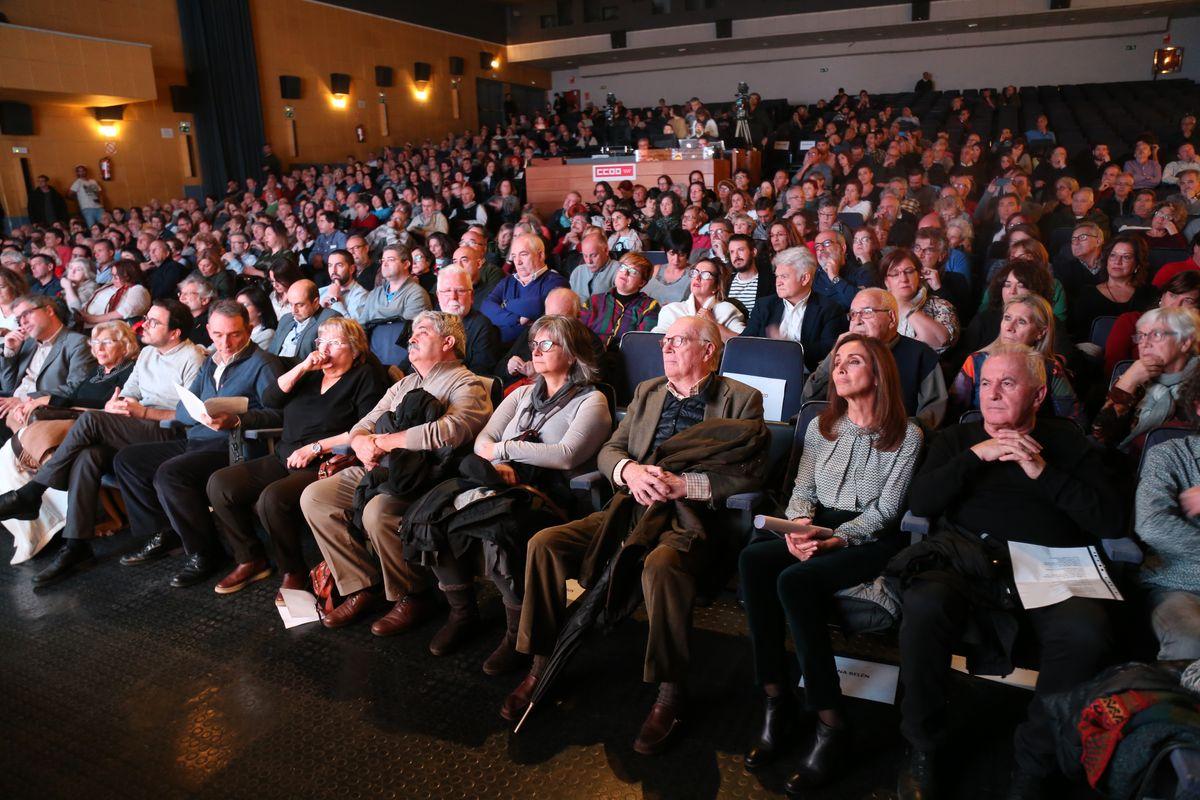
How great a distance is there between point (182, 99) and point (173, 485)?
11.7 meters

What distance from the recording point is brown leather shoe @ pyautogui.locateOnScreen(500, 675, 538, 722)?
190cm

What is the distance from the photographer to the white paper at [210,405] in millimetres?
2672

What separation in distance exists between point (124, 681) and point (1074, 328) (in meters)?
3.80

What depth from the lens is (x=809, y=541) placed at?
5.82 ft

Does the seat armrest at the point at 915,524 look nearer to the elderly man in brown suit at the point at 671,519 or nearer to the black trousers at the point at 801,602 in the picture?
the black trousers at the point at 801,602

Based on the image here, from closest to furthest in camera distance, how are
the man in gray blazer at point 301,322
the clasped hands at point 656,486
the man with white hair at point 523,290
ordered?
1. the clasped hands at point 656,486
2. the man in gray blazer at point 301,322
3. the man with white hair at point 523,290

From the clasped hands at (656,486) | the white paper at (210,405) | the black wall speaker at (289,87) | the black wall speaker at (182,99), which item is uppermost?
the black wall speaker at (289,87)

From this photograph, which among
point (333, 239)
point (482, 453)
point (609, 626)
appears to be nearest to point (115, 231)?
point (333, 239)

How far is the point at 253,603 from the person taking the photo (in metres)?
2.58

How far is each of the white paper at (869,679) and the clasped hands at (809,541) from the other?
308 mm

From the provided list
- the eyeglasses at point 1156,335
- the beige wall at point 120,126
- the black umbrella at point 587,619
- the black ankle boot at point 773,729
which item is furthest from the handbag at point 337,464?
the beige wall at point 120,126

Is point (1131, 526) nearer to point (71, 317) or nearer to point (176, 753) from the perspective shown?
point (176, 753)

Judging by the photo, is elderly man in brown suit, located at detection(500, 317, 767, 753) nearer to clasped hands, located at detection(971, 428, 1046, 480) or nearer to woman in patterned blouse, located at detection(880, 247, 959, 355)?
clasped hands, located at detection(971, 428, 1046, 480)

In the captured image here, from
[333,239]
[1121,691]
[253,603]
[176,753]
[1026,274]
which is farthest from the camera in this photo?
[333,239]
